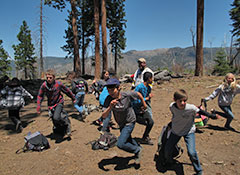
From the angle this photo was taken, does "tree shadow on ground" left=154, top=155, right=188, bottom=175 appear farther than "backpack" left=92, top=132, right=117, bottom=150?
No

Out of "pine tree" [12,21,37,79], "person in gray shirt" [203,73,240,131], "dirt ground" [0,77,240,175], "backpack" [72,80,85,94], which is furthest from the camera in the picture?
"pine tree" [12,21,37,79]

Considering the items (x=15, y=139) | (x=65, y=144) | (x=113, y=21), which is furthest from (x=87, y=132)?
(x=113, y=21)

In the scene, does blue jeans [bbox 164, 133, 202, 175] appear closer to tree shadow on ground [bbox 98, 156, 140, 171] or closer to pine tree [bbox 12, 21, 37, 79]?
tree shadow on ground [bbox 98, 156, 140, 171]

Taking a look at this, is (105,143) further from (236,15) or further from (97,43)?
(236,15)

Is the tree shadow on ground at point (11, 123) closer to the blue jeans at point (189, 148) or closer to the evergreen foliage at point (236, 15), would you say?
the blue jeans at point (189, 148)

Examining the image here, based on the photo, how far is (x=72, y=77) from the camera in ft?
19.7

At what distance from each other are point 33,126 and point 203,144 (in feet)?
18.2

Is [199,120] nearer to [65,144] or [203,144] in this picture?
[203,144]

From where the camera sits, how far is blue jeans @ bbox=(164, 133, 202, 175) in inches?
116

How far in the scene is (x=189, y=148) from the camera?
2986 millimetres

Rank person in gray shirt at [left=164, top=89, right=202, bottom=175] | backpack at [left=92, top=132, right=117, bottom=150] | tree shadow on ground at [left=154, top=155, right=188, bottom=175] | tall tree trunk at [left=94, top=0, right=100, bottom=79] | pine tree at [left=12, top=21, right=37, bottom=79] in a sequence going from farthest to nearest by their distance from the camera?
1. pine tree at [left=12, top=21, right=37, bottom=79]
2. tall tree trunk at [left=94, top=0, right=100, bottom=79]
3. backpack at [left=92, top=132, right=117, bottom=150]
4. tree shadow on ground at [left=154, top=155, right=188, bottom=175]
5. person in gray shirt at [left=164, top=89, right=202, bottom=175]

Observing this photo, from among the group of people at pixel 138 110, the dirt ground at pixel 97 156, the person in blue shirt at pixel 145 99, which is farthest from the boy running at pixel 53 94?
the person in blue shirt at pixel 145 99

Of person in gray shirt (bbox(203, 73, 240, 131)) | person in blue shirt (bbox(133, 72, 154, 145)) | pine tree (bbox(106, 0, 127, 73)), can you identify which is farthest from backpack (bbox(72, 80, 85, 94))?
pine tree (bbox(106, 0, 127, 73))

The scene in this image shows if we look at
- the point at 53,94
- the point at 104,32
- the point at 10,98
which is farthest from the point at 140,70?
the point at 104,32
